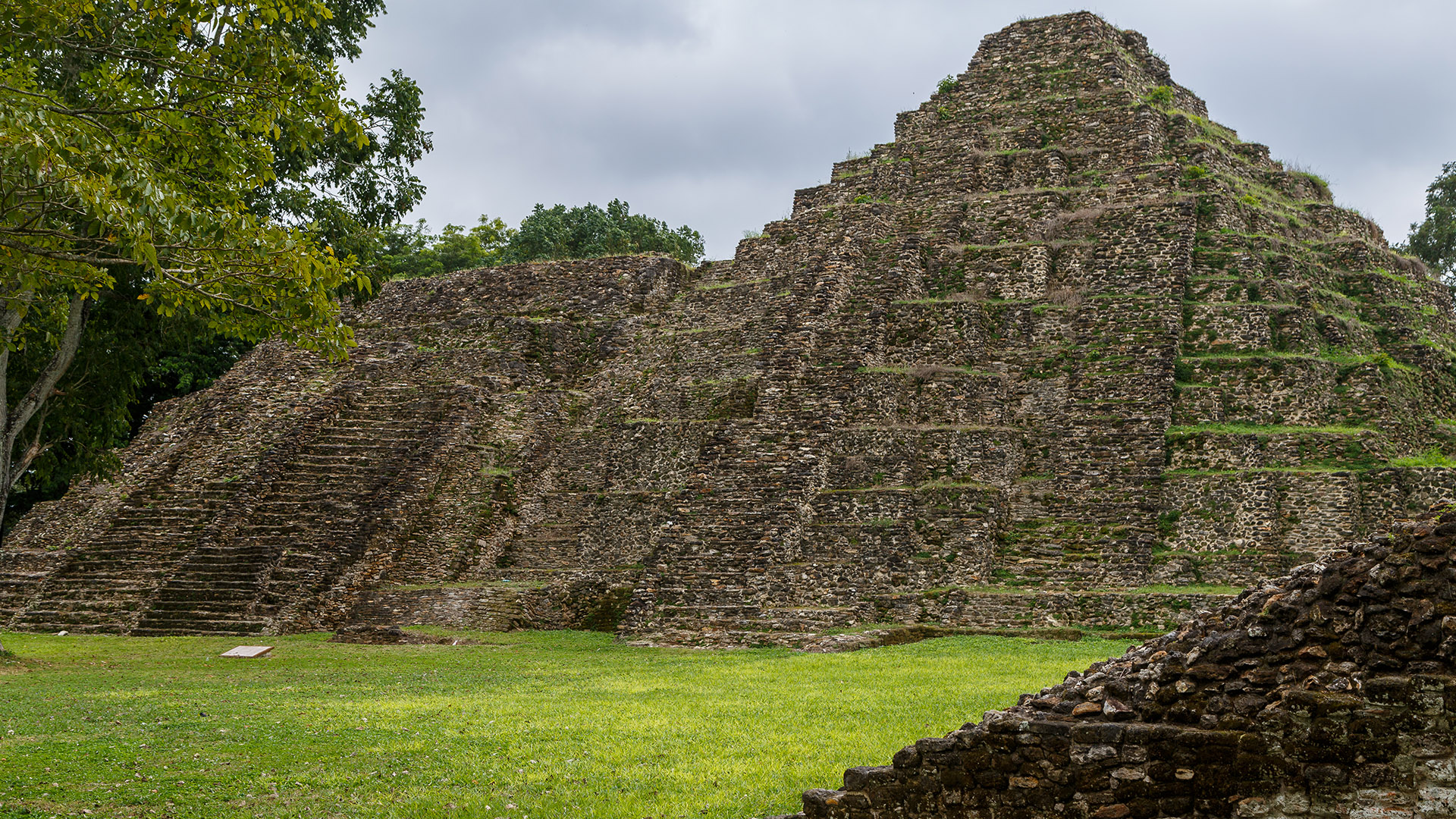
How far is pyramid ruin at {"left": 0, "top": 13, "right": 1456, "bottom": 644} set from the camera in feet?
63.3

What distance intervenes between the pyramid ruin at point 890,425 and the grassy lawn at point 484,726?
113 inches

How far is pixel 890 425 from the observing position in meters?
22.1

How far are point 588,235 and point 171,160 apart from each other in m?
34.4

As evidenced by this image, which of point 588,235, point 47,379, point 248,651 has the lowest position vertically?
point 248,651

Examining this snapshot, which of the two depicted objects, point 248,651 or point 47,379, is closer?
point 47,379

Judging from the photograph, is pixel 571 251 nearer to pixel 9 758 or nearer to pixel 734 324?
pixel 734 324

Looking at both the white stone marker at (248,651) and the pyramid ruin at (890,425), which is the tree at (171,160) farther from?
the pyramid ruin at (890,425)

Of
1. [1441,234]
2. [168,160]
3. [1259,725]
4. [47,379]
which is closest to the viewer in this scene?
[1259,725]

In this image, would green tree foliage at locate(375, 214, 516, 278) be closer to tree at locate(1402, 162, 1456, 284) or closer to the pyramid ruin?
the pyramid ruin

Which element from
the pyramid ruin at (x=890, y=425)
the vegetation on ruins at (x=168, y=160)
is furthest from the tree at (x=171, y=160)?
the pyramid ruin at (x=890, y=425)

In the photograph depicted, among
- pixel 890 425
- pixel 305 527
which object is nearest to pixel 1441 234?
pixel 890 425

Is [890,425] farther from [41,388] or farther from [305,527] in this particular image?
[41,388]

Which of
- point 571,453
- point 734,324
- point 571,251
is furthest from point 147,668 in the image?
point 571,251

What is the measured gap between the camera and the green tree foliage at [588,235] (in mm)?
45062
